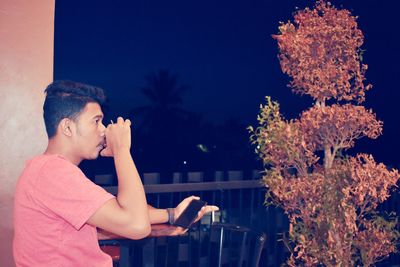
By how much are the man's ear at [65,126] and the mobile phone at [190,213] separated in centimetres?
69

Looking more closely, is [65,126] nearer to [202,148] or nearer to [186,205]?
[186,205]

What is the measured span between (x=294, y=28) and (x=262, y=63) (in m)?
19.9

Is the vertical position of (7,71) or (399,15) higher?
(399,15)

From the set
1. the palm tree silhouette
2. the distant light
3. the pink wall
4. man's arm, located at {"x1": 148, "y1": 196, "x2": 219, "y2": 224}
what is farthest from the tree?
the distant light

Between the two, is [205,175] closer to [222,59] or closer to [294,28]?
[294,28]

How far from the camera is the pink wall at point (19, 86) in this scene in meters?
2.83

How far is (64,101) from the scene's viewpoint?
173 centimetres

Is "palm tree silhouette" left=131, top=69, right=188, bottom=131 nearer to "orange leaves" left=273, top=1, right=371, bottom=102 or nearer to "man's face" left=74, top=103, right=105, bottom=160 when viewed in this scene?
"orange leaves" left=273, top=1, right=371, bottom=102

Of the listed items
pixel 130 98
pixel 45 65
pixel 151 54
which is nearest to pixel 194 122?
pixel 130 98

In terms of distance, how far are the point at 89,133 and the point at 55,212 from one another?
0.33 m

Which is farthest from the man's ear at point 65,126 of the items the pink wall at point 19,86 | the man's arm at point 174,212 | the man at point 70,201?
the pink wall at point 19,86

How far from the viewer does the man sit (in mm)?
1521

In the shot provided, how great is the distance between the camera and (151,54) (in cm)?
3306

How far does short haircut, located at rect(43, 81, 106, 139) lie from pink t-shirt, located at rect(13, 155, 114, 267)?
0.60 feet
